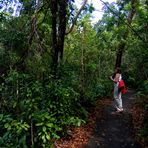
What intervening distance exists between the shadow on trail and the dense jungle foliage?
64cm

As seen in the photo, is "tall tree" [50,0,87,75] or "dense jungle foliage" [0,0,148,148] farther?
"tall tree" [50,0,87,75]

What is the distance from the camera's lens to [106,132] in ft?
27.6

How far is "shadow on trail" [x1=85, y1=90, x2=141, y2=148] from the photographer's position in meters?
7.43

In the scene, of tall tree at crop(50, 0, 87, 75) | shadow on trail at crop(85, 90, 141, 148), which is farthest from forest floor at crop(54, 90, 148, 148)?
tall tree at crop(50, 0, 87, 75)

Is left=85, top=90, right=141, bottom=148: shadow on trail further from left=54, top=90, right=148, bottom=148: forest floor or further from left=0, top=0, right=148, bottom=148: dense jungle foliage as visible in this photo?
left=0, top=0, right=148, bottom=148: dense jungle foliage

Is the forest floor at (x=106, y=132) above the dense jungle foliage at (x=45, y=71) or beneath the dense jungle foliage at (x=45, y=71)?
beneath

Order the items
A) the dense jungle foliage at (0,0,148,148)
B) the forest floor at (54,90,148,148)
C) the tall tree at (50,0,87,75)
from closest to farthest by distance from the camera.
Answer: the dense jungle foliage at (0,0,148,148) → the forest floor at (54,90,148,148) → the tall tree at (50,0,87,75)

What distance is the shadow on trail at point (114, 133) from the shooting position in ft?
24.4

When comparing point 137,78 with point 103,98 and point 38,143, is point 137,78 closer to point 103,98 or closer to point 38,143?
point 103,98

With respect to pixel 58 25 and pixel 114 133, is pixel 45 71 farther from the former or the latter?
pixel 114 133

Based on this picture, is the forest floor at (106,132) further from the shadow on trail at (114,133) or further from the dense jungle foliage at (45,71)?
the dense jungle foliage at (45,71)

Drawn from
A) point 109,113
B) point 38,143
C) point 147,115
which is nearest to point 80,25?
point 109,113

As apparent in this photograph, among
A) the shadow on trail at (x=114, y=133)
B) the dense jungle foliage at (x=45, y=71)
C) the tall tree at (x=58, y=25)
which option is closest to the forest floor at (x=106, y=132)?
the shadow on trail at (x=114, y=133)

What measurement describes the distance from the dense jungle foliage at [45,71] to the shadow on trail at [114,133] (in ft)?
2.11
